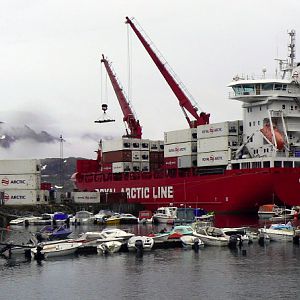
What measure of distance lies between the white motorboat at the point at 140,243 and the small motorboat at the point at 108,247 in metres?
0.86

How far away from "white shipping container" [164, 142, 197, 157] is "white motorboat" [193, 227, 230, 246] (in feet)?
115

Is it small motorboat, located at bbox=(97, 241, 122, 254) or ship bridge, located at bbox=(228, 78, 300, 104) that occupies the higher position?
ship bridge, located at bbox=(228, 78, 300, 104)

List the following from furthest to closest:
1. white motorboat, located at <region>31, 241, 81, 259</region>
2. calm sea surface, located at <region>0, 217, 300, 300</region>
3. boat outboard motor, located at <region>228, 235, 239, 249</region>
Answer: boat outboard motor, located at <region>228, 235, 239, 249</region> → white motorboat, located at <region>31, 241, 81, 259</region> → calm sea surface, located at <region>0, 217, 300, 300</region>

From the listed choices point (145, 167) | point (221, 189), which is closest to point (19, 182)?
point (145, 167)

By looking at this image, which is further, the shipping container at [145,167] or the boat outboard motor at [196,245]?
the shipping container at [145,167]

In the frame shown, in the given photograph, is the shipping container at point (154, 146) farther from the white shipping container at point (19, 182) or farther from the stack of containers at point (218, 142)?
the white shipping container at point (19, 182)

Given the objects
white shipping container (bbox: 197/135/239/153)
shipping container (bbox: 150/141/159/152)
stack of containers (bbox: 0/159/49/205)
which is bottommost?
stack of containers (bbox: 0/159/49/205)

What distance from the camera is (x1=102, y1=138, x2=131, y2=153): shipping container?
95.5 m

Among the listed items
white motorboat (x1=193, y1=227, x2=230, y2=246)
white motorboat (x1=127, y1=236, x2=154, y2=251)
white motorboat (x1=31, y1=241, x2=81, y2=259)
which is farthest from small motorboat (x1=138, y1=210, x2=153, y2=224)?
white motorboat (x1=31, y1=241, x2=81, y2=259)

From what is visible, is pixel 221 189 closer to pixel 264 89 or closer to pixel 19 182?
pixel 264 89

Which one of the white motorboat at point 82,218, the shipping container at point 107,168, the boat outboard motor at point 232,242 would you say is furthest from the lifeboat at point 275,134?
the shipping container at point 107,168

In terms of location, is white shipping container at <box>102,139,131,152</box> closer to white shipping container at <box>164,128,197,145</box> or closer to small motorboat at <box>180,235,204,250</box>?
white shipping container at <box>164,128,197,145</box>

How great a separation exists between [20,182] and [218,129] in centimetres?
2326

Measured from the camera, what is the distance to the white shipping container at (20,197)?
83.0 meters
